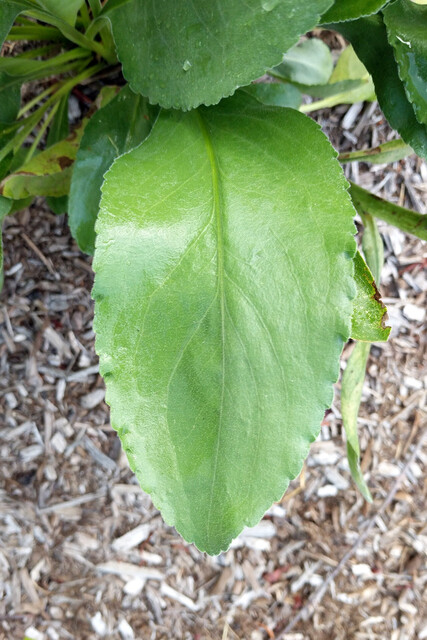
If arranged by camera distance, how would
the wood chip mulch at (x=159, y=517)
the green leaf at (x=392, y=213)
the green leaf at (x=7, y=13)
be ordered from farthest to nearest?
1. the wood chip mulch at (x=159, y=517)
2. the green leaf at (x=392, y=213)
3. the green leaf at (x=7, y=13)

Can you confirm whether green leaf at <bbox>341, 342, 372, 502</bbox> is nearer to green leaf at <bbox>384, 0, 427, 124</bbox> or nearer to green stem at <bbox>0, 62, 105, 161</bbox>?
green leaf at <bbox>384, 0, 427, 124</bbox>

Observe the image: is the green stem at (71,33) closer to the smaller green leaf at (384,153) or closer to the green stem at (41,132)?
the green stem at (41,132)

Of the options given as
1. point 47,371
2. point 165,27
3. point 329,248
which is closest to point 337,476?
point 47,371

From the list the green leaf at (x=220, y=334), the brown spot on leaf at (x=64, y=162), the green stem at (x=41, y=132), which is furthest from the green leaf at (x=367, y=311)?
the green stem at (x=41, y=132)

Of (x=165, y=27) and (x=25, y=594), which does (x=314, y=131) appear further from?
(x=25, y=594)

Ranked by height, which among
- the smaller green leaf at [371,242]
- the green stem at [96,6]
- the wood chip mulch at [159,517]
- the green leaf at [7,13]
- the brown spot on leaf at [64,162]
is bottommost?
the wood chip mulch at [159,517]

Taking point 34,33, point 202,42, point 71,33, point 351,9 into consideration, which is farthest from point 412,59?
point 34,33
